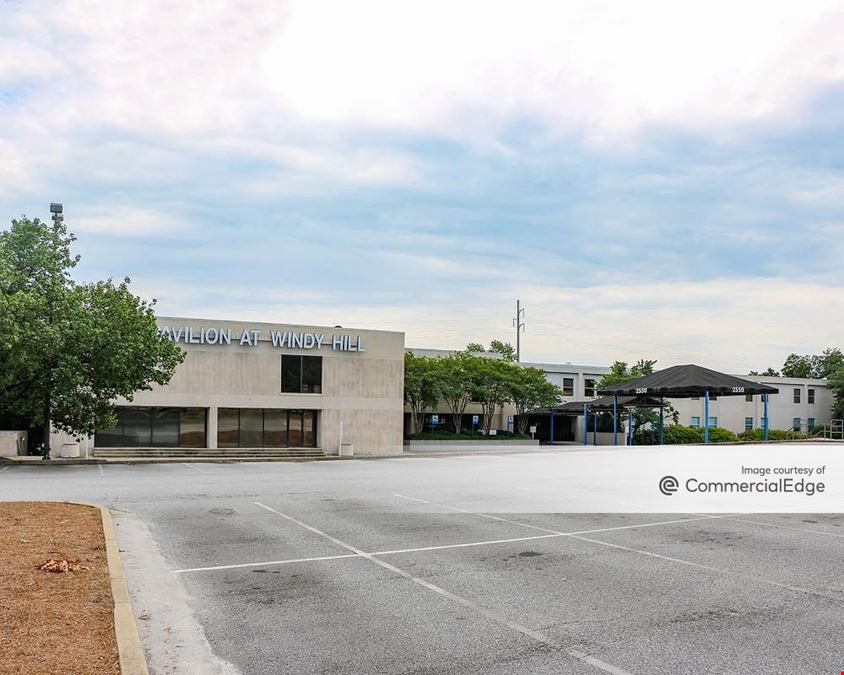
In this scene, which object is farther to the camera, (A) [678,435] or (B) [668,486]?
(A) [678,435]

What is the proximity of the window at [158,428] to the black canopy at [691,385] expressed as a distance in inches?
895

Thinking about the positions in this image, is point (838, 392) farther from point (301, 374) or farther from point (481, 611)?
point (481, 611)

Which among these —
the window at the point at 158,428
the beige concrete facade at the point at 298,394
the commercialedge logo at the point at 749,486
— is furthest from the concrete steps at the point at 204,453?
the commercialedge logo at the point at 749,486

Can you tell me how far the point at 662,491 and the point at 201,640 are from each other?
15.0 m

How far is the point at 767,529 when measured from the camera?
1346 centimetres

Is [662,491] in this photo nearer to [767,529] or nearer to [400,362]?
[767,529]

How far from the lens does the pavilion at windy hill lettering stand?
42969 mm

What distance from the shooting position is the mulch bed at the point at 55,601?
5930 millimetres

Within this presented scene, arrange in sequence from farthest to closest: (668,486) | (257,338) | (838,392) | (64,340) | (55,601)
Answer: (838,392), (257,338), (64,340), (668,486), (55,601)

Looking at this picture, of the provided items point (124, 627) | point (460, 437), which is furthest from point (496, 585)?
point (460, 437)

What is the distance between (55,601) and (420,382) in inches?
1909

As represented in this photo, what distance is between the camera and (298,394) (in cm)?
4553

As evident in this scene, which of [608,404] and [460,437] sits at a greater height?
[608,404]

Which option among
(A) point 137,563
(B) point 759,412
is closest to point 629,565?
(A) point 137,563
